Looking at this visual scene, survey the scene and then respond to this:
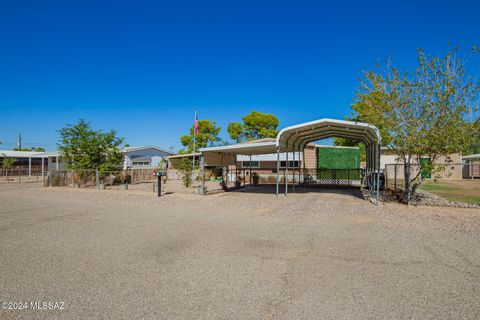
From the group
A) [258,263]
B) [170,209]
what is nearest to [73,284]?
[258,263]

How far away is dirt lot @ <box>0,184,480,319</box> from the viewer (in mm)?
3164

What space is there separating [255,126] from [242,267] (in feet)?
129

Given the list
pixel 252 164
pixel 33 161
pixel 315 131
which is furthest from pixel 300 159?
pixel 33 161

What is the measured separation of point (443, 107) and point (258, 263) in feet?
31.9

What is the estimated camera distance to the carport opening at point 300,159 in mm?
13375

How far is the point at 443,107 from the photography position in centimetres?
1034

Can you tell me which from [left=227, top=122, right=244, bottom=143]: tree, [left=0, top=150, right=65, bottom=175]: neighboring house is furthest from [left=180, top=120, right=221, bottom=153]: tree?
[left=0, top=150, right=65, bottom=175]: neighboring house

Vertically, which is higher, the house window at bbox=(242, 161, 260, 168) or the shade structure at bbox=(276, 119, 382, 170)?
the shade structure at bbox=(276, 119, 382, 170)

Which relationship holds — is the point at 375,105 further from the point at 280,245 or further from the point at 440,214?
the point at 280,245

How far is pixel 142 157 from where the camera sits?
30453 millimetres

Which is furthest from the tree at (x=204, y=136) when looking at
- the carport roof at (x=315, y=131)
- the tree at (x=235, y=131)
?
the carport roof at (x=315, y=131)

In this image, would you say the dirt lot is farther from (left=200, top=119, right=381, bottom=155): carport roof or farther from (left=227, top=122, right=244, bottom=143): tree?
(left=227, top=122, right=244, bottom=143): tree

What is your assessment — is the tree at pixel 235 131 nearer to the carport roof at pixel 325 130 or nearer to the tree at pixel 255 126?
the tree at pixel 255 126

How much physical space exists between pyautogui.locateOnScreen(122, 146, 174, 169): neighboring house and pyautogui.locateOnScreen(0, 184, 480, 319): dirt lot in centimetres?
2071
